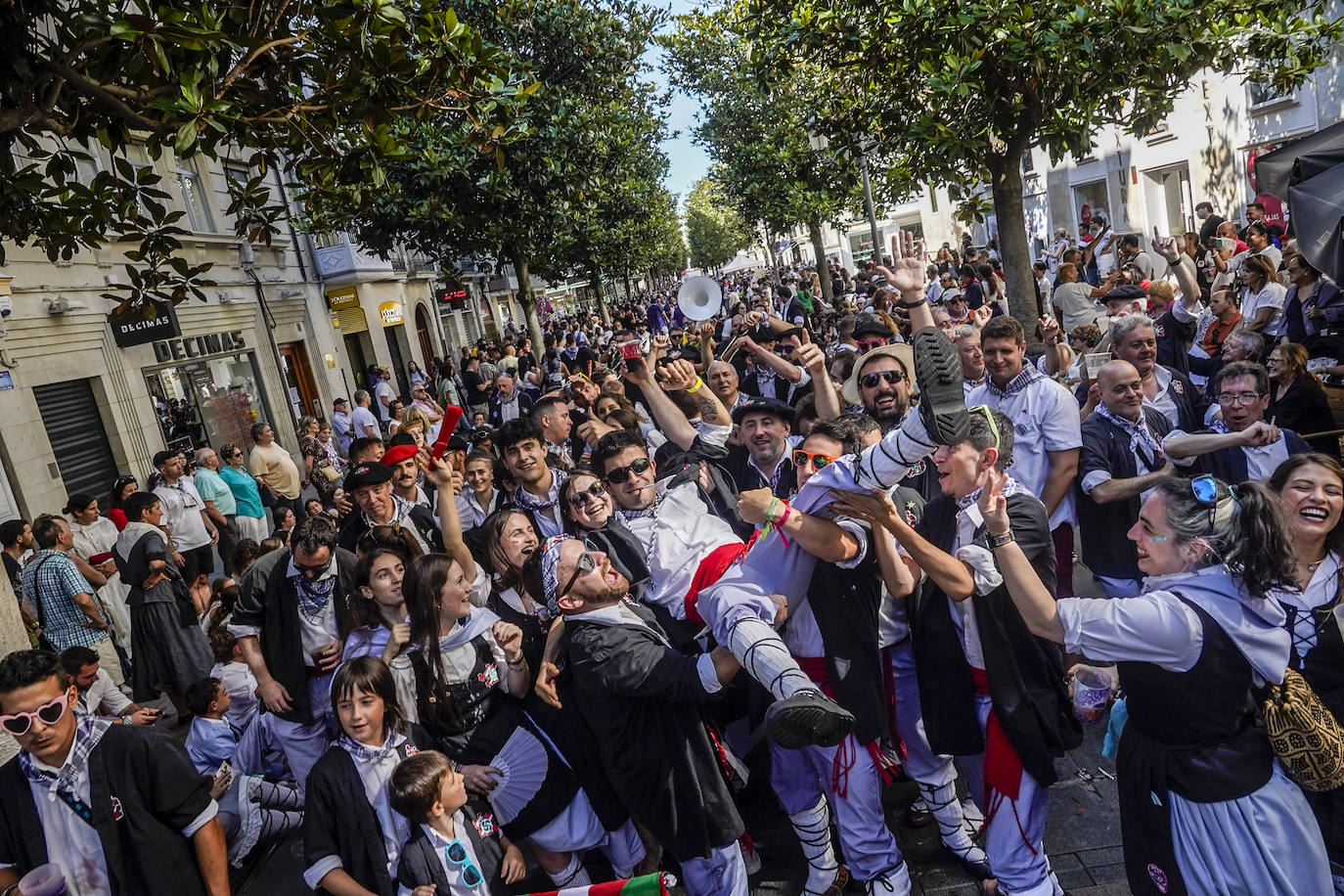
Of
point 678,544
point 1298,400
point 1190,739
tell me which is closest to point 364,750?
point 678,544

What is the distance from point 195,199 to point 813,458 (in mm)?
18116

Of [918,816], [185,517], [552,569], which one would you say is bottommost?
[918,816]

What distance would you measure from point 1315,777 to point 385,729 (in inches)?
129

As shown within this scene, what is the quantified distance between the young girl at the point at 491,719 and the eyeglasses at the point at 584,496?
0.62 m

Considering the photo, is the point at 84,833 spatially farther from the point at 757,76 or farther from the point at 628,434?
the point at 757,76

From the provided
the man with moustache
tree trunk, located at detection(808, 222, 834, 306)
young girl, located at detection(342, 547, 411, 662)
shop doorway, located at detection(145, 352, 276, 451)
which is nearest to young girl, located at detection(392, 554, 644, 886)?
young girl, located at detection(342, 547, 411, 662)

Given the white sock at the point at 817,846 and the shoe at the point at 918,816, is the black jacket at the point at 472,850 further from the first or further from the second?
the shoe at the point at 918,816

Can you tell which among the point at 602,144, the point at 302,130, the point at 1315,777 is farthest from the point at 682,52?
the point at 1315,777

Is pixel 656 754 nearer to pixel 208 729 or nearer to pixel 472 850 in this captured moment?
pixel 472 850

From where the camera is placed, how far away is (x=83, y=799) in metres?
3.33

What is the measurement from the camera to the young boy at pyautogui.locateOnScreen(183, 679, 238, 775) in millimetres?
5121

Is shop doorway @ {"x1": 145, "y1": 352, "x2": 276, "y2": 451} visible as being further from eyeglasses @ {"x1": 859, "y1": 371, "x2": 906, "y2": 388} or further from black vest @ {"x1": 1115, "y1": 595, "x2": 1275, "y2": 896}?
black vest @ {"x1": 1115, "y1": 595, "x2": 1275, "y2": 896}

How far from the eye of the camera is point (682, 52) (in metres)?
23.9

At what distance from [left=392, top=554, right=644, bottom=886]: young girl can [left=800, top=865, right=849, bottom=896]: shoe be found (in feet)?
2.50
